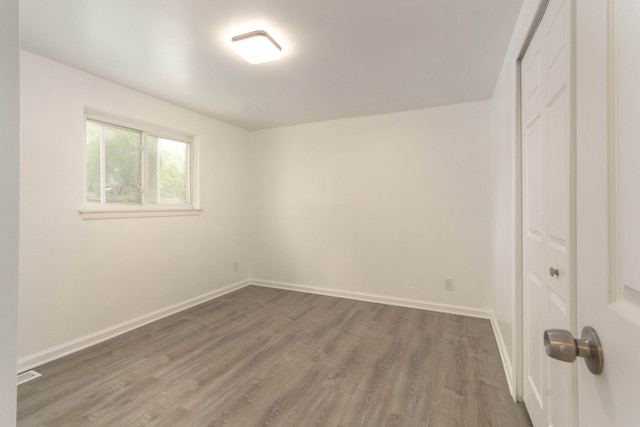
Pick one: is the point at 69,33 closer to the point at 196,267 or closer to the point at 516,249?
the point at 196,267

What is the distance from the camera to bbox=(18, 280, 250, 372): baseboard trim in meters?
2.22

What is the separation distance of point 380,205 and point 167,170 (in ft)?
8.65

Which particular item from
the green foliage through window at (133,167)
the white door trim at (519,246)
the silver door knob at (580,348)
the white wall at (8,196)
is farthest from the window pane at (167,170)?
the silver door knob at (580,348)

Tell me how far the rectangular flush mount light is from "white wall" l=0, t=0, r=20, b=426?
1.41 metres

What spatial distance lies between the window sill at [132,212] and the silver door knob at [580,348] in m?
3.21

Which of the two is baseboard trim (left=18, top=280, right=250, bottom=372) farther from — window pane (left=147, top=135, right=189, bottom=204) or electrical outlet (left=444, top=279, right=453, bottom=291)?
electrical outlet (left=444, top=279, right=453, bottom=291)

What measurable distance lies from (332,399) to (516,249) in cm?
149

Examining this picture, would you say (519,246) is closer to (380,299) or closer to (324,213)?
(380,299)

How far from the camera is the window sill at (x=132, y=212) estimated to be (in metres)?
2.59

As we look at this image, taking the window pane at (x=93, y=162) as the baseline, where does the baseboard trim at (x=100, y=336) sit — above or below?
below

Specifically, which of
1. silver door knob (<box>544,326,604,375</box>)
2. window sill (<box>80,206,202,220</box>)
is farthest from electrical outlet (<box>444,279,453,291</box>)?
window sill (<box>80,206,202,220</box>)

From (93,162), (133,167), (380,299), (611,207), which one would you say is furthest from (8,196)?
(380,299)

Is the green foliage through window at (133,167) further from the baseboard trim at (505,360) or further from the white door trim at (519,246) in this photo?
the baseboard trim at (505,360)

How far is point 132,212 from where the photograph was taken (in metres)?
2.94
